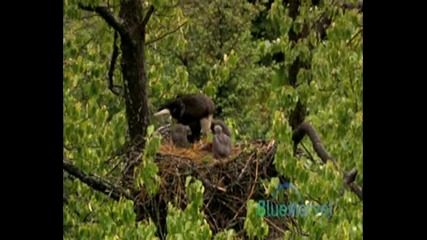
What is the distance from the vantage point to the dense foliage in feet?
14.8

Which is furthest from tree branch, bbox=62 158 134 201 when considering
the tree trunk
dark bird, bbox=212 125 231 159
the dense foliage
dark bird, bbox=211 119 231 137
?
dark bird, bbox=211 119 231 137

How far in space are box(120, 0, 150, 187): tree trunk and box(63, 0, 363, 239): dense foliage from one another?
0.13 m

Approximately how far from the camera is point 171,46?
8062mm

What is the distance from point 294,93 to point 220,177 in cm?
378

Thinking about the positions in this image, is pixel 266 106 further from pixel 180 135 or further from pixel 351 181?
Result: pixel 180 135

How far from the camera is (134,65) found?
6.88 meters

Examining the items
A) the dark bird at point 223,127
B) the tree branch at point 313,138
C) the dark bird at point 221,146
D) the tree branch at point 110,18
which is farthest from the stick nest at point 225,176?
the tree branch at point 313,138


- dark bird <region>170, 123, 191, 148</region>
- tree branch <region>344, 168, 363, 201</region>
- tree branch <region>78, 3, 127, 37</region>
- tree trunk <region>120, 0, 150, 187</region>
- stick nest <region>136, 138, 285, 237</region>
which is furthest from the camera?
dark bird <region>170, 123, 191, 148</region>

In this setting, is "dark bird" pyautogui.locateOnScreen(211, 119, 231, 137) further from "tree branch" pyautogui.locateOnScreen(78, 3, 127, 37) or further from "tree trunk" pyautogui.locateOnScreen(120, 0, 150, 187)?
"tree branch" pyautogui.locateOnScreen(78, 3, 127, 37)
